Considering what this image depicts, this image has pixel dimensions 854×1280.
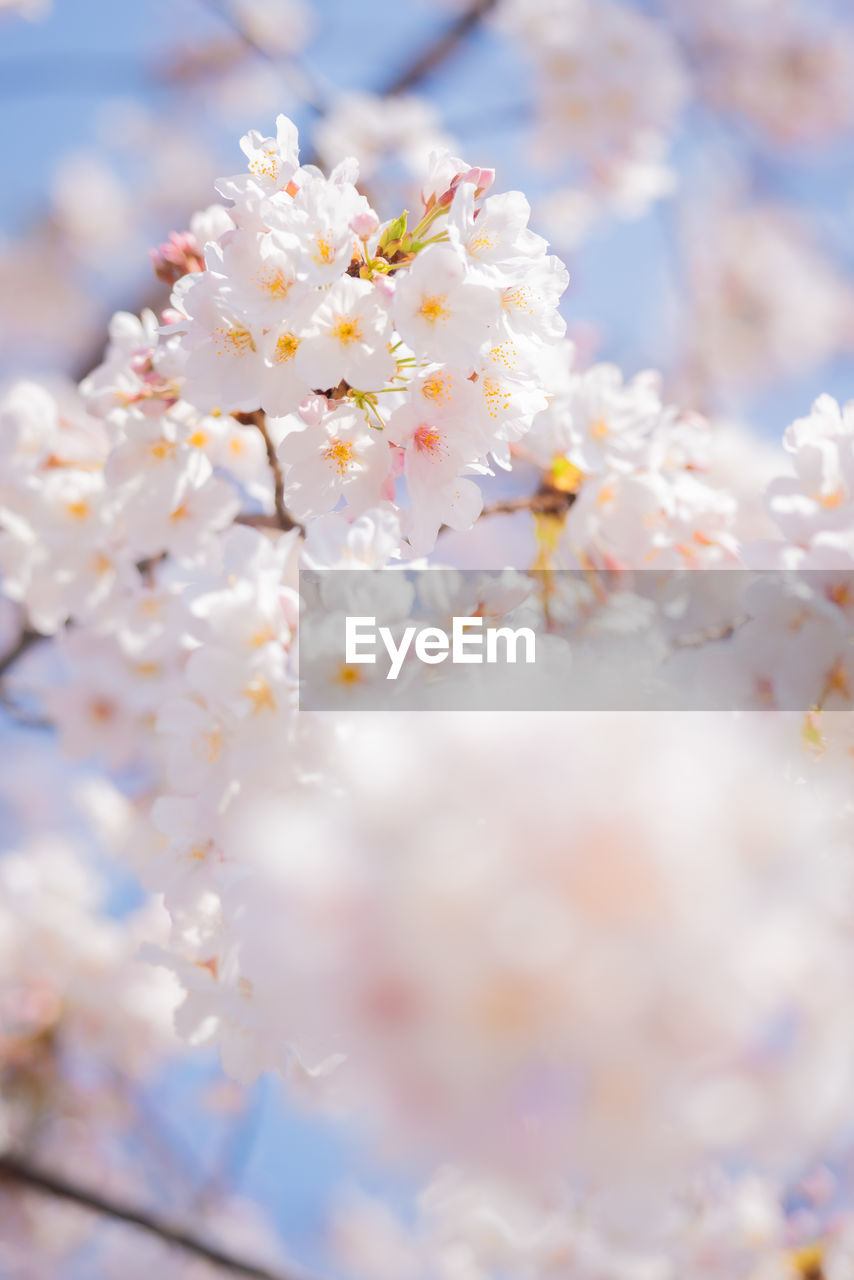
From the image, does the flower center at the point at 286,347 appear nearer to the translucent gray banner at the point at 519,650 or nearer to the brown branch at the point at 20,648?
the translucent gray banner at the point at 519,650

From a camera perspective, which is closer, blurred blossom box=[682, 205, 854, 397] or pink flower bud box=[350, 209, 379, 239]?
pink flower bud box=[350, 209, 379, 239]

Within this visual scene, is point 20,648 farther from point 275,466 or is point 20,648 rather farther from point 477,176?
point 477,176

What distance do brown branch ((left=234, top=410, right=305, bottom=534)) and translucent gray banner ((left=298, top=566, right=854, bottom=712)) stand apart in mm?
241

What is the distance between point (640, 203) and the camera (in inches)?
170

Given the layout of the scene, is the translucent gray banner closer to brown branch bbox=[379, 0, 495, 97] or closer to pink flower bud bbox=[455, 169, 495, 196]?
pink flower bud bbox=[455, 169, 495, 196]

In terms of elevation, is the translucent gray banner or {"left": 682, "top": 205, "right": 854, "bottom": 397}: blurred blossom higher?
{"left": 682, "top": 205, "right": 854, "bottom": 397}: blurred blossom

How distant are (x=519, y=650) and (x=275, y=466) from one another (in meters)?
0.52

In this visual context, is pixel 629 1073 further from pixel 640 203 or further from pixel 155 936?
pixel 640 203

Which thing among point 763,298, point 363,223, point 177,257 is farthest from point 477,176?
point 763,298

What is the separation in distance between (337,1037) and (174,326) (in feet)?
2.83

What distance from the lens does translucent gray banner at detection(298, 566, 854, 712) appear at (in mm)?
971

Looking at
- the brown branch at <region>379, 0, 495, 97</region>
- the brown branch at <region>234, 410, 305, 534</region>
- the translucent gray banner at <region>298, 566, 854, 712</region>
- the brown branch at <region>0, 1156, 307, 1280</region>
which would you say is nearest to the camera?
the translucent gray banner at <region>298, 566, 854, 712</region>

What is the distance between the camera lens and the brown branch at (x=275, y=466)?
4.23 ft

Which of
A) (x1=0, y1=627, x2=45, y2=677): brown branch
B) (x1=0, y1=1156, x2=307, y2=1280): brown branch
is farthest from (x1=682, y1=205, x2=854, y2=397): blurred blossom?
(x1=0, y1=1156, x2=307, y2=1280): brown branch
